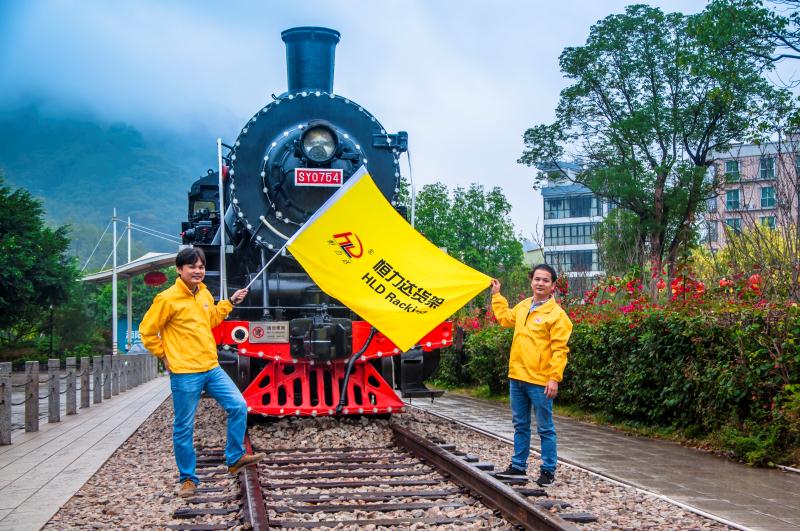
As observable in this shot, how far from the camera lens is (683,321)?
9453 mm

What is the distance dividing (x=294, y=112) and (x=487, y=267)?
3999 centimetres

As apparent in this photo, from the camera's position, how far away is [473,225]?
51.1 m

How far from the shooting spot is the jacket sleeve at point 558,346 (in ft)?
21.8

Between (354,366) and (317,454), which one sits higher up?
(354,366)

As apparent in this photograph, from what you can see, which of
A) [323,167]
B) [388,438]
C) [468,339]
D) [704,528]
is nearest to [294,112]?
[323,167]

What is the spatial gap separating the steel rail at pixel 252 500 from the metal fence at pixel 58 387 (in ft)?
15.7

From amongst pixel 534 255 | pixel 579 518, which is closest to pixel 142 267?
pixel 579 518

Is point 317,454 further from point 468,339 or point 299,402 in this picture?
point 468,339

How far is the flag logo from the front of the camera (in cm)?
818

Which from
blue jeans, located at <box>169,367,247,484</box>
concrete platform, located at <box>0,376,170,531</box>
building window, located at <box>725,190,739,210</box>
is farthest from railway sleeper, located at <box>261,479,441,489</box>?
building window, located at <box>725,190,739,210</box>

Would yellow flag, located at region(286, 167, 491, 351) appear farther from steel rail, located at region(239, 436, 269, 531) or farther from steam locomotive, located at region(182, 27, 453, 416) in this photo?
steel rail, located at region(239, 436, 269, 531)

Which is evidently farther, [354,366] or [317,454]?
[354,366]

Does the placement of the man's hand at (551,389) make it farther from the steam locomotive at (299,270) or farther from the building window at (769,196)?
the building window at (769,196)

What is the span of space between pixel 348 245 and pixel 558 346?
2350mm
